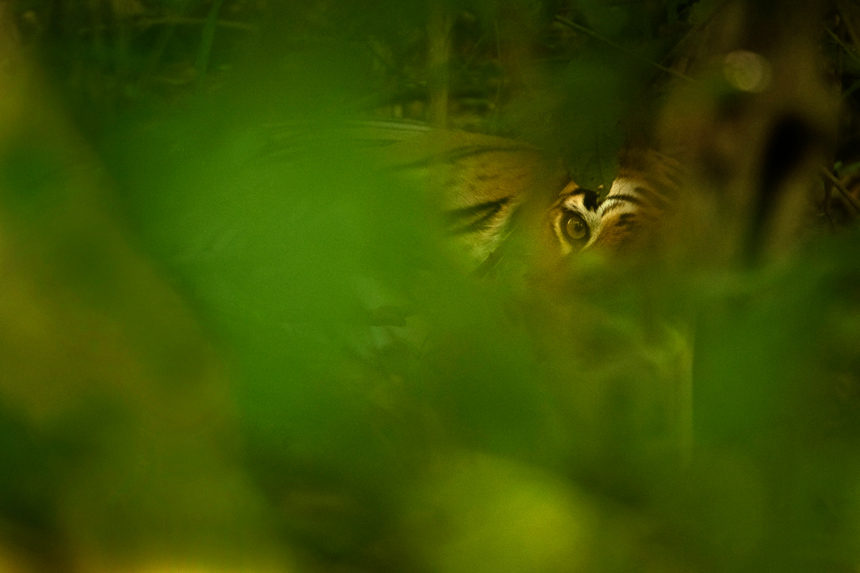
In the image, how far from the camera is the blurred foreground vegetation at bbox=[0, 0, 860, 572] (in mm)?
331

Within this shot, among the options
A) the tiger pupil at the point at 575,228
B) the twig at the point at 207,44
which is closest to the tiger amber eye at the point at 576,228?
the tiger pupil at the point at 575,228

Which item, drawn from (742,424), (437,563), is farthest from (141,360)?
(742,424)

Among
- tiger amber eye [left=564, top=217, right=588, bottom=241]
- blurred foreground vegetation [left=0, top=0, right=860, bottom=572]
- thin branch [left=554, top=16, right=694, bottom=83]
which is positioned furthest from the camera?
tiger amber eye [left=564, top=217, right=588, bottom=241]

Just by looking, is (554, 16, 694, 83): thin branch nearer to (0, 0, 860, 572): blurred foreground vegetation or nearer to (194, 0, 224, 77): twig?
(0, 0, 860, 572): blurred foreground vegetation

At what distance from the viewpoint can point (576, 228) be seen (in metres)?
0.89

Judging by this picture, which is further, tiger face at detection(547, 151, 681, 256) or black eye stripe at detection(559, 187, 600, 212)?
black eye stripe at detection(559, 187, 600, 212)

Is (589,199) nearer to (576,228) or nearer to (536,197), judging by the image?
(576,228)

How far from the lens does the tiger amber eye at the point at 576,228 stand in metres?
0.88

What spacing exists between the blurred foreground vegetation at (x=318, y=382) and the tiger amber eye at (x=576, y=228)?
0.43m

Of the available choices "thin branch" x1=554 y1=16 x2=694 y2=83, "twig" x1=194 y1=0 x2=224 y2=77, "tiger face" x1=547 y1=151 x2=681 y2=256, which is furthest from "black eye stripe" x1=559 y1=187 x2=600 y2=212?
"twig" x1=194 y1=0 x2=224 y2=77

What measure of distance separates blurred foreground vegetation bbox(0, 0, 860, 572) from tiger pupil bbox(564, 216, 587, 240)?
430 millimetres

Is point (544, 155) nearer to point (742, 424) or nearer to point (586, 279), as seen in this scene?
point (586, 279)

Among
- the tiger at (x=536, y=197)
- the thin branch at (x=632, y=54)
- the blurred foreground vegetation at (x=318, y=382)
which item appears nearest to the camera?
the blurred foreground vegetation at (x=318, y=382)

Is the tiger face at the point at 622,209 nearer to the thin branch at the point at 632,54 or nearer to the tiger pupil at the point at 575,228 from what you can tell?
the tiger pupil at the point at 575,228
